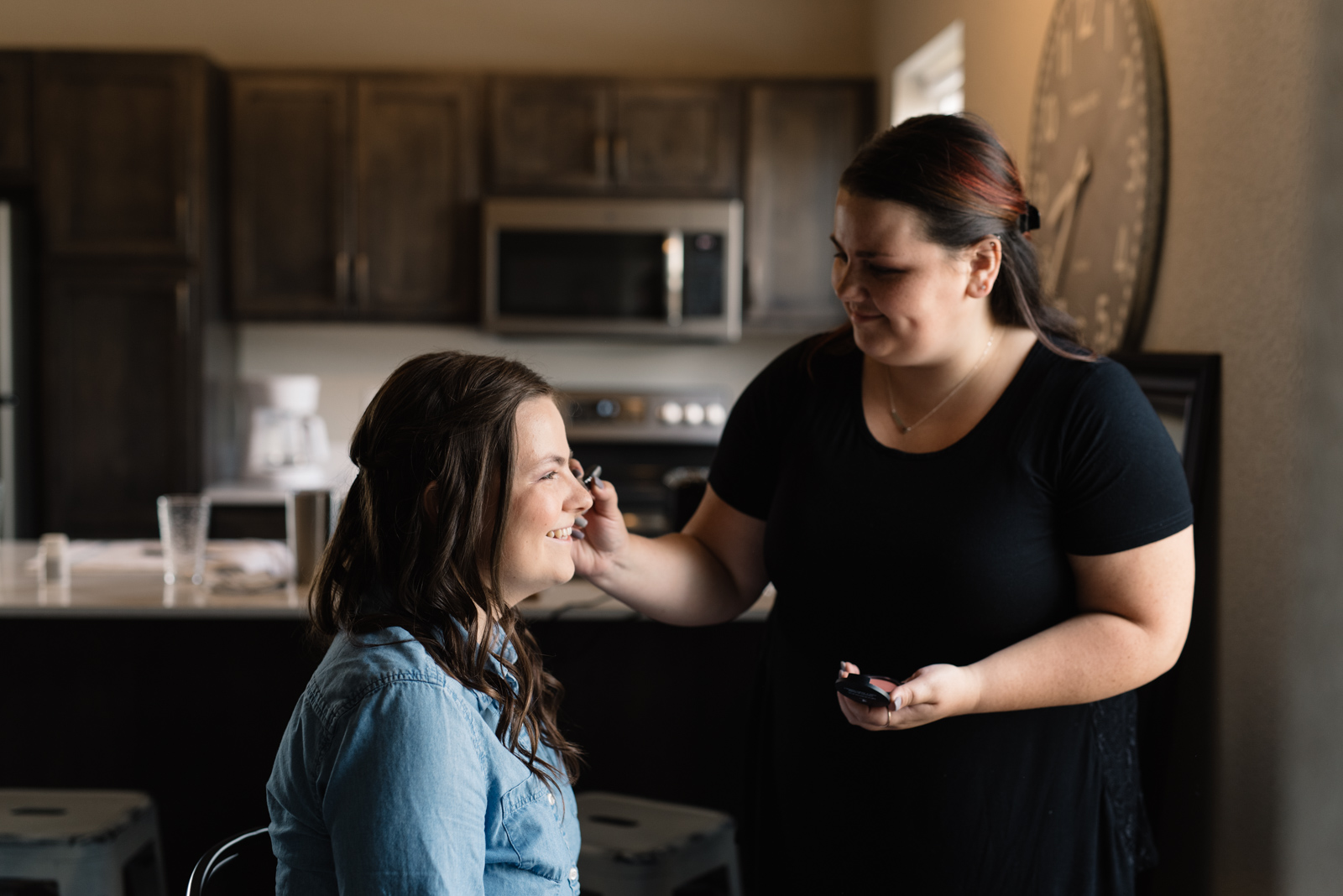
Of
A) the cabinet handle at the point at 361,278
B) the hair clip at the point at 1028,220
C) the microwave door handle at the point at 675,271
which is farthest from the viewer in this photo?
the cabinet handle at the point at 361,278

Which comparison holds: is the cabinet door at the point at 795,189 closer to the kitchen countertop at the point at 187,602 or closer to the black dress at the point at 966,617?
the kitchen countertop at the point at 187,602

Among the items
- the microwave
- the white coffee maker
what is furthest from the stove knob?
the white coffee maker

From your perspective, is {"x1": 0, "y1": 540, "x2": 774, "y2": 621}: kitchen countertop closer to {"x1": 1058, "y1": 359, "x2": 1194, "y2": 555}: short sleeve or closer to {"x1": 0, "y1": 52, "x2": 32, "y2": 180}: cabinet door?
{"x1": 1058, "y1": 359, "x2": 1194, "y2": 555}: short sleeve

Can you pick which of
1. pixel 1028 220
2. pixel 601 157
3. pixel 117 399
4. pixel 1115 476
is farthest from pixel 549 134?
pixel 1115 476

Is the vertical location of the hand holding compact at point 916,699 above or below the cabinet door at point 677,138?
below

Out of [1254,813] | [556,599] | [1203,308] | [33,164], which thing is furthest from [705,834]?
[33,164]

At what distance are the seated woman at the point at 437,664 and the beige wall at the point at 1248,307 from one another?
83cm

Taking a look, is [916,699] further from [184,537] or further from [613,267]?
[613,267]

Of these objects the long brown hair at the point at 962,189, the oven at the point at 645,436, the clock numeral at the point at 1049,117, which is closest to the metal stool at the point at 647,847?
the long brown hair at the point at 962,189

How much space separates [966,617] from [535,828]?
51cm

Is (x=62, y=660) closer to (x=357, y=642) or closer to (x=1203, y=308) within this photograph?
(x=357, y=642)

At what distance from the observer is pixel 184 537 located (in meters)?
2.19

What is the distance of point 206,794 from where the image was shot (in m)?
2.12

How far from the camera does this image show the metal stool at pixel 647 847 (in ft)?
5.64
